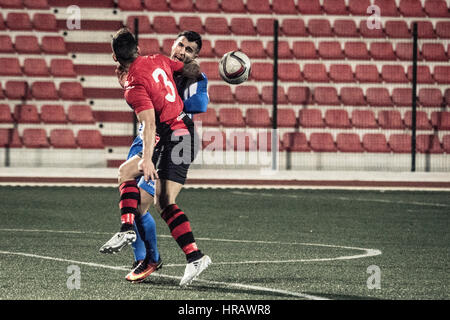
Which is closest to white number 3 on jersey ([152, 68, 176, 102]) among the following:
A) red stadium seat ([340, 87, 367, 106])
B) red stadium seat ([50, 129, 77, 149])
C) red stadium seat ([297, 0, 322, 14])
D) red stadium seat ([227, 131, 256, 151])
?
red stadium seat ([227, 131, 256, 151])

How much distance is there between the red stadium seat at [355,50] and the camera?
2192 centimetres

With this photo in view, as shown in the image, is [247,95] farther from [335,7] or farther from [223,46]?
[335,7]

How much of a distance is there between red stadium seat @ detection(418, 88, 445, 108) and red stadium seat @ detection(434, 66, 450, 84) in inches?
41.8

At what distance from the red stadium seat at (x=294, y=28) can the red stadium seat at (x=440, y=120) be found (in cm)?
391

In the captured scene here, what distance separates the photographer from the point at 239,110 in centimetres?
2031

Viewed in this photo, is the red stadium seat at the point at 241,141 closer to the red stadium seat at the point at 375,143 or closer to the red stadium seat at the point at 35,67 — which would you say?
the red stadium seat at the point at 375,143

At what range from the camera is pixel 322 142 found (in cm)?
2002

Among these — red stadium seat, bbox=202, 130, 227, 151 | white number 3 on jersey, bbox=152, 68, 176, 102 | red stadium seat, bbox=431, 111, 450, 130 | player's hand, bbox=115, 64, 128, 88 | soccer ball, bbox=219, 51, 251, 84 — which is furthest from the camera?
red stadium seat, bbox=431, 111, 450, 130

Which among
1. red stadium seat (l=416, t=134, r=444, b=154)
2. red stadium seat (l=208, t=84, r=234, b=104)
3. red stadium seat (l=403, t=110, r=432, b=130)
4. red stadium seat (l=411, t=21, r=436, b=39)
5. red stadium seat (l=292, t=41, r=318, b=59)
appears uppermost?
red stadium seat (l=411, t=21, r=436, b=39)

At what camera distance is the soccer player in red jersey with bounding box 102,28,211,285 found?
6.29 metres

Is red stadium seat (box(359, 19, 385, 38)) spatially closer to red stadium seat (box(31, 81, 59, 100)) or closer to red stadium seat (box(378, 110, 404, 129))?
red stadium seat (box(378, 110, 404, 129))

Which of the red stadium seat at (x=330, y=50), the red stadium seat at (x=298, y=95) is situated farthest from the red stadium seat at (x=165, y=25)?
the red stadium seat at (x=330, y=50)

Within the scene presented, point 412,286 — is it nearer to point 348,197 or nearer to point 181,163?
point 181,163
